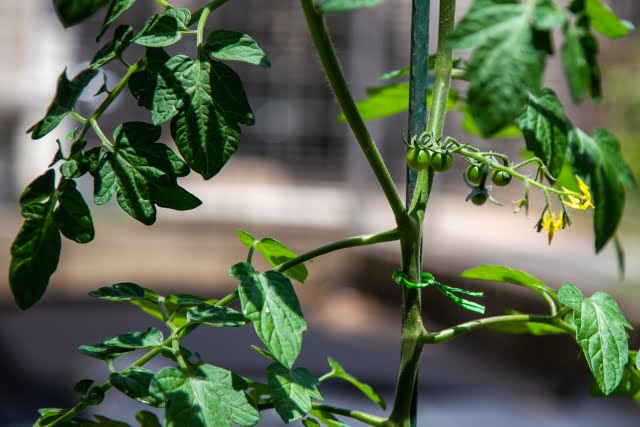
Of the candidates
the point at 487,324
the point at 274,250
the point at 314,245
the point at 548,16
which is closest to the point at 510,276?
the point at 487,324

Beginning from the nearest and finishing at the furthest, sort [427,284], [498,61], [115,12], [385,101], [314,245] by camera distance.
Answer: [498,61]
[115,12]
[427,284]
[385,101]
[314,245]

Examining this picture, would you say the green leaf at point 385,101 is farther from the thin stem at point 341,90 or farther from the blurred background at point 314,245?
the blurred background at point 314,245

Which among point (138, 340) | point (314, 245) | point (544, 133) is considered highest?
point (544, 133)

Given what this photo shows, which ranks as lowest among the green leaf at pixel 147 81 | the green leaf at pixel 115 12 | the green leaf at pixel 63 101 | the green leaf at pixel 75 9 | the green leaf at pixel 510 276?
the green leaf at pixel 510 276

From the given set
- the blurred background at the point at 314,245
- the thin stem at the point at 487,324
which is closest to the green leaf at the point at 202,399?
the thin stem at the point at 487,324

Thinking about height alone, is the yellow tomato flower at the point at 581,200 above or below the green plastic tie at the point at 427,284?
above

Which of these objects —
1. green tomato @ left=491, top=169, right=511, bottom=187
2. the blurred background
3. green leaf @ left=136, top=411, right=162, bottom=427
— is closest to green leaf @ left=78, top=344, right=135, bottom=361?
green leaf @ left=136, top=411, right=162, bottom=427

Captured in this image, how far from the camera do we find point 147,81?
1.32ft

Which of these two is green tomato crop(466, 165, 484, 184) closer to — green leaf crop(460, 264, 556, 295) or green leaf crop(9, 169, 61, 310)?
green leaf crop(460, 264, 556, 295)

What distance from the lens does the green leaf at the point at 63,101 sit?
43 cm

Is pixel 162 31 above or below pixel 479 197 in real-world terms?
above

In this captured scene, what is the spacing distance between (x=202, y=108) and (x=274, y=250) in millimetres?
120

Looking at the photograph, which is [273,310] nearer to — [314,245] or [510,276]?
[510,276]

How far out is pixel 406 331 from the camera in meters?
0.48
